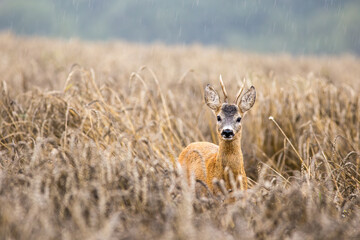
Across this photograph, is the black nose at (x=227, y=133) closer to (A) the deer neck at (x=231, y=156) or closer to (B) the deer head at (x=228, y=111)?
(B) the deer head at (x=228, y=111)

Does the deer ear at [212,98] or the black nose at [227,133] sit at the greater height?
the deer ear at [212,98]

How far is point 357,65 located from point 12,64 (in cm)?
948

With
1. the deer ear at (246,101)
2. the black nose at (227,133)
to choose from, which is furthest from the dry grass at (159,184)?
the deer ear at (246,101)

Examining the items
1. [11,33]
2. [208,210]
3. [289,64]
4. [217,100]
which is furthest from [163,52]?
[208,210]

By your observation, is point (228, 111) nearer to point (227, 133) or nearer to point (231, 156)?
point (227, 133)

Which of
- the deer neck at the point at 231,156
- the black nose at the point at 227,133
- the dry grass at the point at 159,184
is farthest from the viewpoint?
the deer neck at the point at 231,156

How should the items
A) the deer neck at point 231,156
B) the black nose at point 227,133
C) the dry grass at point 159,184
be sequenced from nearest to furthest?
the dry grass at point 159,184
the black nose at point 227,133
the deer neck at point 231,156

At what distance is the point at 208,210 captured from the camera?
226cm

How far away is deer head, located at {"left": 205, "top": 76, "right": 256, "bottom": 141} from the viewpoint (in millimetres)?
2692

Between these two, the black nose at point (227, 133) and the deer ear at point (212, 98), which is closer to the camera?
the black nose at point (227, 133)

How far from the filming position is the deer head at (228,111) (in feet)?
8.83

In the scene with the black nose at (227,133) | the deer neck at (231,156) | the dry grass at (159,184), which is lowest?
the dry grass at (159,184)

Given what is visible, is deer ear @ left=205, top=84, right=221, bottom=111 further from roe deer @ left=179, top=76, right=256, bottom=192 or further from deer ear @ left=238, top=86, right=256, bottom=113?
deer ear @ left=238, top=86, right=256, bottom=113

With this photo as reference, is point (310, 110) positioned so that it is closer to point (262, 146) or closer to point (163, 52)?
point (262, 146)
